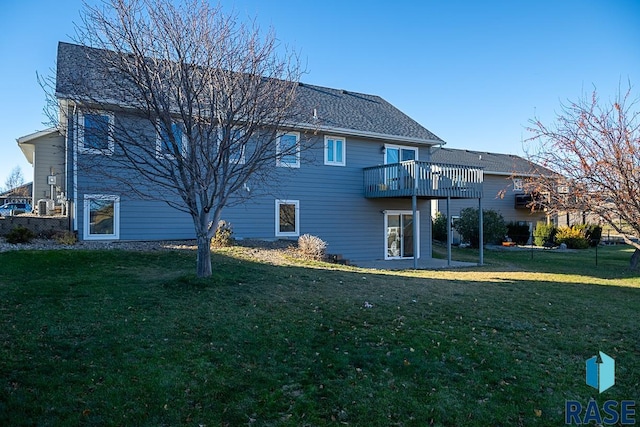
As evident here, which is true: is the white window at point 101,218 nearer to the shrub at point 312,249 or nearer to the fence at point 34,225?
the fence at point 34,225

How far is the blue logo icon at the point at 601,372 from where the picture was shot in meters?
4.96

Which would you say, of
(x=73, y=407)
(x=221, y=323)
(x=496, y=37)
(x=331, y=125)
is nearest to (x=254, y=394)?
(x=73, y=407)

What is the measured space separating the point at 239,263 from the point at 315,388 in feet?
22.5

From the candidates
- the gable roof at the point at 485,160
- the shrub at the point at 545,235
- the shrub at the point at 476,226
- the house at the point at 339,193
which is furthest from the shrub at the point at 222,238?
the shrub at the point at 545,235

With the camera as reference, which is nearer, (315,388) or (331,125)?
(315,388)

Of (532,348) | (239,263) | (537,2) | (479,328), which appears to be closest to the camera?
(532,348)

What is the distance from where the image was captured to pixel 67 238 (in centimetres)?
1207

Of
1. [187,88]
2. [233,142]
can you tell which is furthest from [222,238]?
[187,88]

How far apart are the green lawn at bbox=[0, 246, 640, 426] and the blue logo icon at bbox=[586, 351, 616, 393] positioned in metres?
0.10

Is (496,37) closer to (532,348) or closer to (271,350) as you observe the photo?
(532,348)

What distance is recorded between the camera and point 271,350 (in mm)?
5418

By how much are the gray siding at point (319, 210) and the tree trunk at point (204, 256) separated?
5.68 m

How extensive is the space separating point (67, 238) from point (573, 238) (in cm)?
2708

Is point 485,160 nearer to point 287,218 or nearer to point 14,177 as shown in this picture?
point 287,218
